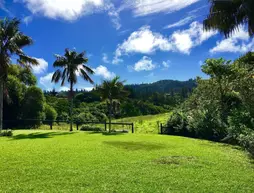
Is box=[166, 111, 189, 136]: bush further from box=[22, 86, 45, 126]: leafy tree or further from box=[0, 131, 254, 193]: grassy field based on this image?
box=[22, 86, 45, 126]: leafy tree

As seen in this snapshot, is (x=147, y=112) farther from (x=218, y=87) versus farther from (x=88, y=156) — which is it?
(x=88, y=156)

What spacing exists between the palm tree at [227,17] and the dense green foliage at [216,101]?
366 centimetres

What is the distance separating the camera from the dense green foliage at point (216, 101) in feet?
47.8

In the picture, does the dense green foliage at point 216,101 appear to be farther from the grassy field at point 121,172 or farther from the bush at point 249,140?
the grassy field at point 121,172

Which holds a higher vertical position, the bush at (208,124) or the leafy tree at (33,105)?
the leafy tree at (33,105)

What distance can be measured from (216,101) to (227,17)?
9.36 metres

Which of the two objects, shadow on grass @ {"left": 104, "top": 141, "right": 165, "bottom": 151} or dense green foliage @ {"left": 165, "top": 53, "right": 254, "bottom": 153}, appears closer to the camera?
shadow on grass @ {"left": 104, "top": 141, "right": 165, "bottom": 151}

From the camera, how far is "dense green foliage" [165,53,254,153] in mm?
14562

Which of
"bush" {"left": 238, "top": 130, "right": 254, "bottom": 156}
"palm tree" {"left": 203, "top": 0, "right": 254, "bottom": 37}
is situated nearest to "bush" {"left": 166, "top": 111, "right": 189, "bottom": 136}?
"bush" {"left": 238, "top": 130, "right": 254, "bottom": 156}

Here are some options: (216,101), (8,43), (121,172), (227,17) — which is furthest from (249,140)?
(8,43)

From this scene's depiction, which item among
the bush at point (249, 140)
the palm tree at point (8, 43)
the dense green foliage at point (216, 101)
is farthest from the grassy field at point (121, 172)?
the palm tree at point (8, 43)

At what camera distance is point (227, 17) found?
895 cm

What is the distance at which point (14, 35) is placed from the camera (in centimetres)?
1702

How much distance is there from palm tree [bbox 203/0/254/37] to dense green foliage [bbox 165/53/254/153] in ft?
12.0
